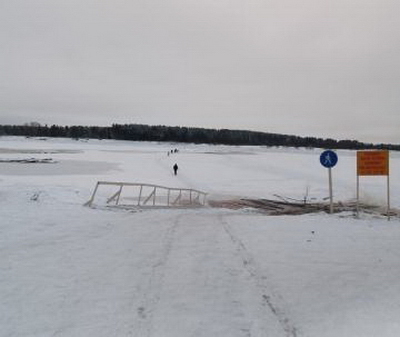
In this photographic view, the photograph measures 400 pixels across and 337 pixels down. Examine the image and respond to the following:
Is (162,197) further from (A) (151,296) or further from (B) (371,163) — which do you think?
(A) (151,296)

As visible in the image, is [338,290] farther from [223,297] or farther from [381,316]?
[223,297]

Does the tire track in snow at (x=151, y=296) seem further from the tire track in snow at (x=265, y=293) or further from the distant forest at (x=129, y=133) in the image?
the distant forest at (x=129, y=133)

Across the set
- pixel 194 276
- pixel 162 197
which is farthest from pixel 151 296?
pixel 162 197

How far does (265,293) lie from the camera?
21.1ft

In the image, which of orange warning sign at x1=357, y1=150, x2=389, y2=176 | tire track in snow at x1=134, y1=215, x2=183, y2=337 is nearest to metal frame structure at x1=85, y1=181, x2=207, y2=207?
orange warning sign at x1=357, y1=150, x2=389, y2=176

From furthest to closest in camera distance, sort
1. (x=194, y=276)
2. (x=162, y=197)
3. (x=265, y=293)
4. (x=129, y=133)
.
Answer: (x=129, y=133) → (x=162, y=197) → (x=194, y=276) → (x=265, y=293)

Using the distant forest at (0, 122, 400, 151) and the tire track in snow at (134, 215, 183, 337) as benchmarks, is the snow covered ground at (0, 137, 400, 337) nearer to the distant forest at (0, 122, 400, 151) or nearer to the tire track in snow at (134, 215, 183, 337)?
the tire track in snow at (134, 215, 183, 337)

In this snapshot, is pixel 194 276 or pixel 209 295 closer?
pixel 209 295

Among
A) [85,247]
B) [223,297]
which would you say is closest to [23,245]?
[85,247]

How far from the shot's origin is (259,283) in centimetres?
688

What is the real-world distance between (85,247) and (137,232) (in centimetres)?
182

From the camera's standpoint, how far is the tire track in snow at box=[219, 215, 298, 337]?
17.5 feet

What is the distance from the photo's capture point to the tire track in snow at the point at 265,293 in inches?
210

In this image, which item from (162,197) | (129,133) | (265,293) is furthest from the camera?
(129,133)
